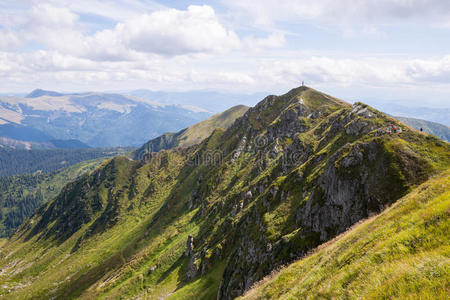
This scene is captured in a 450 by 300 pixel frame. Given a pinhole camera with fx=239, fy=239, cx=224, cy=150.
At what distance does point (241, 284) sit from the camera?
4472 centimetres

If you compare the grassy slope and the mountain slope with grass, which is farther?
the mountain slope with grass

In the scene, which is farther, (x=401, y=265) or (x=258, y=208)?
(x=258, y=208)

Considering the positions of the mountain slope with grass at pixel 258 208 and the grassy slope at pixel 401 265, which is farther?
the mountain slope with grass at pixel 258 208

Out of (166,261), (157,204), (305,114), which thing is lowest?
(157,204)

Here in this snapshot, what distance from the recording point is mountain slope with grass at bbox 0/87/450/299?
3816cm

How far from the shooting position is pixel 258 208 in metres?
61.8

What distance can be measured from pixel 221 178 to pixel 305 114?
57.2 metres

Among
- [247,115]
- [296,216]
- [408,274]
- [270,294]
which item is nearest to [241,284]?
[296,216]

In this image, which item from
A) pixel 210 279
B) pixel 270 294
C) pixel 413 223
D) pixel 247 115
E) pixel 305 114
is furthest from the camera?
pixel 247 115

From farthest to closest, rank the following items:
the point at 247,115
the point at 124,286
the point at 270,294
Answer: the point at 247,115
the point at 124,286
the point at 270,294

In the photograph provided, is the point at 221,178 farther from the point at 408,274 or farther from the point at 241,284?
the point at 408,274

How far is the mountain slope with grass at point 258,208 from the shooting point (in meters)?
38.2

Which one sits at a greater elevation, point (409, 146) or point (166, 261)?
point (409, 146)

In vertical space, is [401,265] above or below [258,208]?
above
